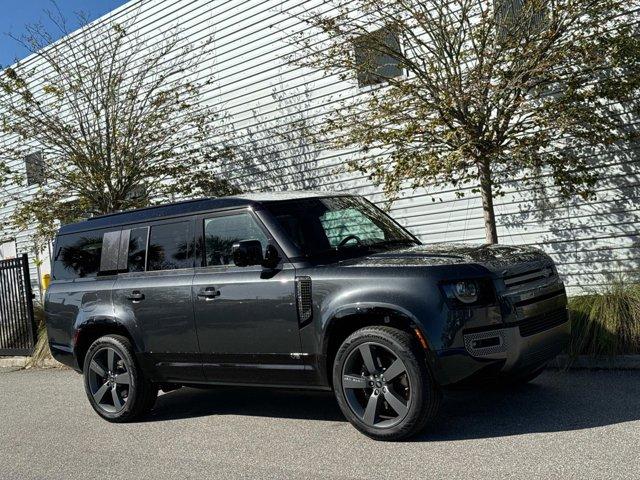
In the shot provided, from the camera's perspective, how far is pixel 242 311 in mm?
5832

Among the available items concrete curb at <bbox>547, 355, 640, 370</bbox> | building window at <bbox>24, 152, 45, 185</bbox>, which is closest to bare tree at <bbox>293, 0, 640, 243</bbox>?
concrete curb at <bbox>547, 355, 640, 370</bbox>

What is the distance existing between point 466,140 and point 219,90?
7054mm

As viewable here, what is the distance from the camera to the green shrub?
23.3 feet

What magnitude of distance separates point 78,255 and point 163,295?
1.53 metres

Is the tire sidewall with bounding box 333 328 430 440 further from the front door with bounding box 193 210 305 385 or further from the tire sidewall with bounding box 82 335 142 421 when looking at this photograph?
the tire sidewall with bounding box 82 335 142 421

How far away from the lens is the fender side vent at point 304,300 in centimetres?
550

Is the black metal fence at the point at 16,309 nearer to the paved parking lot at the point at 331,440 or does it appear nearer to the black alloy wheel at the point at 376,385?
the paved parking lot at the point at 331,440

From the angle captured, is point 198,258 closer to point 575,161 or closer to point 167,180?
point 575,161

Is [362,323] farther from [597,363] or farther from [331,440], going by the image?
[597,363]

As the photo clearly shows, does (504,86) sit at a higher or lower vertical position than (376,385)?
higher

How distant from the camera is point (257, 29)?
13562 millimetres

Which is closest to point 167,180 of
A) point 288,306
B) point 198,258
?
point 198,258

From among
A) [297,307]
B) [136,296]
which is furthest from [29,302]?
[297,307]

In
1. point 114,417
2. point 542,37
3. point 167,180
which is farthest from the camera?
point 167,180
